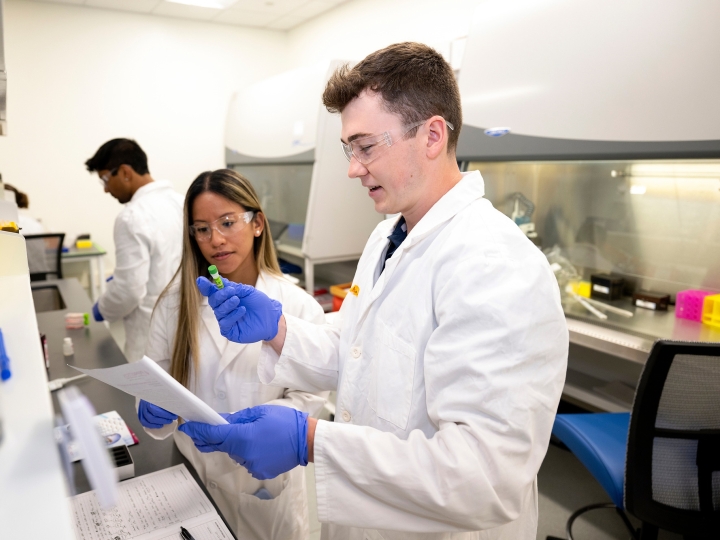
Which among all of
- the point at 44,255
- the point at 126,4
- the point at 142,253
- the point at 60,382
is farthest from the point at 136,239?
the point at 126,4

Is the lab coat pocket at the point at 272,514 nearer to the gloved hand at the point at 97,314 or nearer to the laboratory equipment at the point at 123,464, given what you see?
the laboratory equipment at the point at 123,464

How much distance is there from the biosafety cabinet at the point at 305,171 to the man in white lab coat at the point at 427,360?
217 centimetres

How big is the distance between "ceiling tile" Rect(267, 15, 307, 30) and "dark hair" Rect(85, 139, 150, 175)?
109 inches

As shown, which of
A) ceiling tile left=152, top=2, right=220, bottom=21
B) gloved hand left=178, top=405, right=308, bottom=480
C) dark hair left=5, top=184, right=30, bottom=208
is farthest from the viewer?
ceiling tile left=152, top=2, right=220, bottom=21

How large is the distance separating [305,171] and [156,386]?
2967 millimetres

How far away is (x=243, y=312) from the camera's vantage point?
1.17 meters

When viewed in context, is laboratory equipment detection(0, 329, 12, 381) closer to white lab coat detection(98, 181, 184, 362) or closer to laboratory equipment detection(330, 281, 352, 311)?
white lab coat detection(98, 181, 184, 362)

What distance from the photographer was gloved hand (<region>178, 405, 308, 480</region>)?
34.7 inches

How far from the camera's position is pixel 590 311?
2227 mm

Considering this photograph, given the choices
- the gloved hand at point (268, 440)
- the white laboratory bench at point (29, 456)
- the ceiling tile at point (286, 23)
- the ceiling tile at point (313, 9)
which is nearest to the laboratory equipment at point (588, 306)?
→ the gloved hand at point (268, 440)

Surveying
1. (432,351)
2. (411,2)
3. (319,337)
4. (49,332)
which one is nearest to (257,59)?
(411,2)

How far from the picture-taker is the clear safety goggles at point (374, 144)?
0.97 m

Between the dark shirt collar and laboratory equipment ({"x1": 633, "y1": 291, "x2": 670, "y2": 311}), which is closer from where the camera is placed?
the dark shirt collar

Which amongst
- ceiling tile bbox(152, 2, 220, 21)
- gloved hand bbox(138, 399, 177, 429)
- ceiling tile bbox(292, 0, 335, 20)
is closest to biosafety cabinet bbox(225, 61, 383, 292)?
ceiling tile bbox(292, 0, 335, 20)
